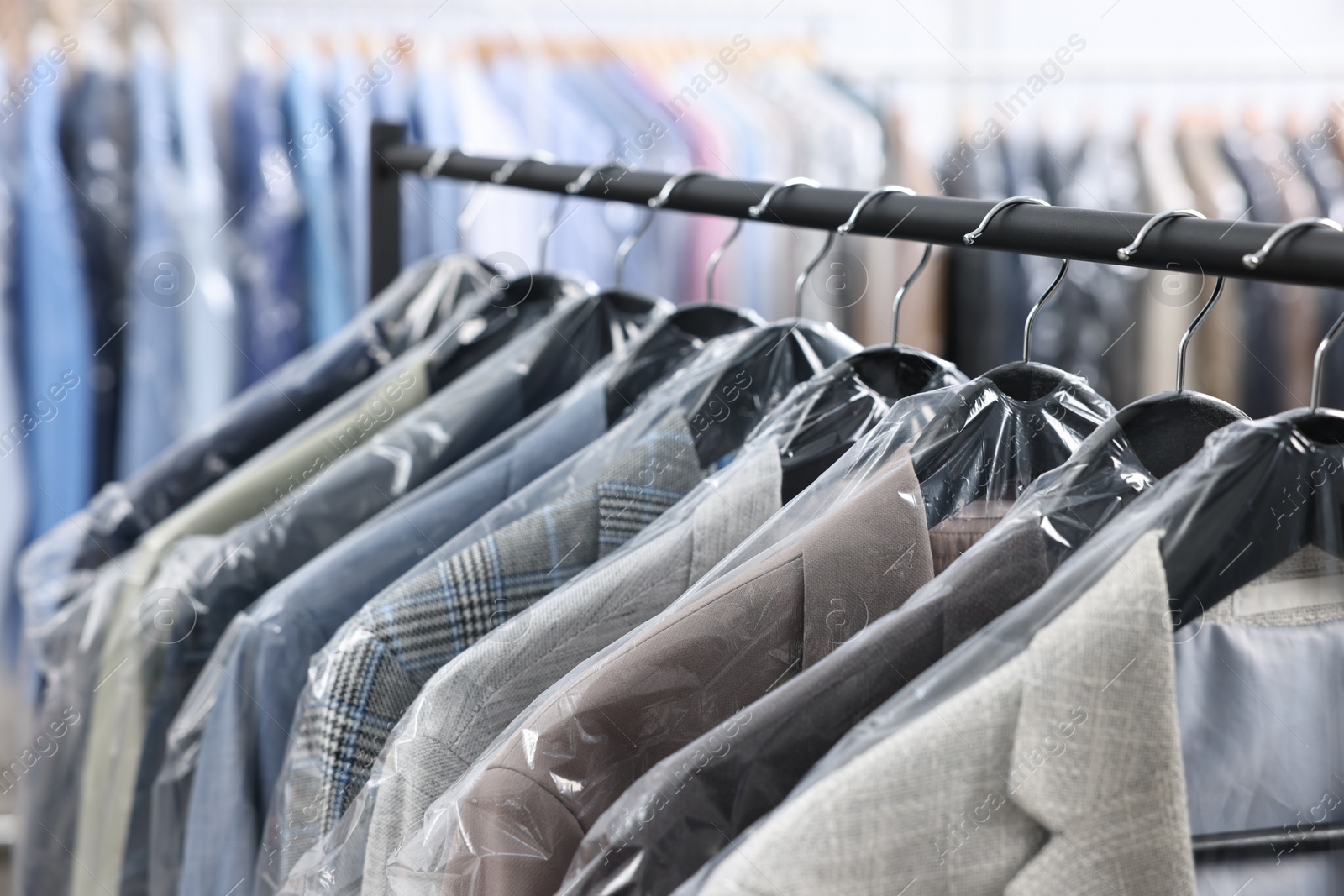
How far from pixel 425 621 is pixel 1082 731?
0.36 m

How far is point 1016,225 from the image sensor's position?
551 mm

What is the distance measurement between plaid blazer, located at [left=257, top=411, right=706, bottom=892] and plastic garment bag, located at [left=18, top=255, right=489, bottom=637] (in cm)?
43

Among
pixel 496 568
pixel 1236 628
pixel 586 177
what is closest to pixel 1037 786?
pixel 1236 628

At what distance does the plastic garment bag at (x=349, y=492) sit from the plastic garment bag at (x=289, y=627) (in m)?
0.05

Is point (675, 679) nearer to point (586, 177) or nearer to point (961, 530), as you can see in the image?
point (961, 530)

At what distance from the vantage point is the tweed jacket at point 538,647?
0.57 meters

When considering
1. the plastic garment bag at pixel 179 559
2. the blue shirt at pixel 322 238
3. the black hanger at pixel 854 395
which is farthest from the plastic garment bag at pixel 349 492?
the blue shirt at pixel 322 238

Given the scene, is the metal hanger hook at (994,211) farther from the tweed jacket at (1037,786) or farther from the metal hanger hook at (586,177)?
the metal hanger hook at (586,177)

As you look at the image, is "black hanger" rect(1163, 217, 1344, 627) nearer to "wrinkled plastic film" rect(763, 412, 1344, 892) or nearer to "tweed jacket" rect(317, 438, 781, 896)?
"wrinkled plastic film" rect(763, 412, 1344, 892)

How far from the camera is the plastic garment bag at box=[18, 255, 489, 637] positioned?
3.34 ft

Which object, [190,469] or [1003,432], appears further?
[190,469]

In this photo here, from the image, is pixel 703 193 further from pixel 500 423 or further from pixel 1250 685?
pixel 1250 685

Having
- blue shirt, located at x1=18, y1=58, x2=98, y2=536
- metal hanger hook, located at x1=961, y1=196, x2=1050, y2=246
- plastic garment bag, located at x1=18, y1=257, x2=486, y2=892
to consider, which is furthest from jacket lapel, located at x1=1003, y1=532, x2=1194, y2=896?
blue shirt, located at x1=18, y1=58, x2=98, y2=536

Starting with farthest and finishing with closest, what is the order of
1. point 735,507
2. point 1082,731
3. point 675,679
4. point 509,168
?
point 509,168
point 735,507
point 675,679
point 1082,731
